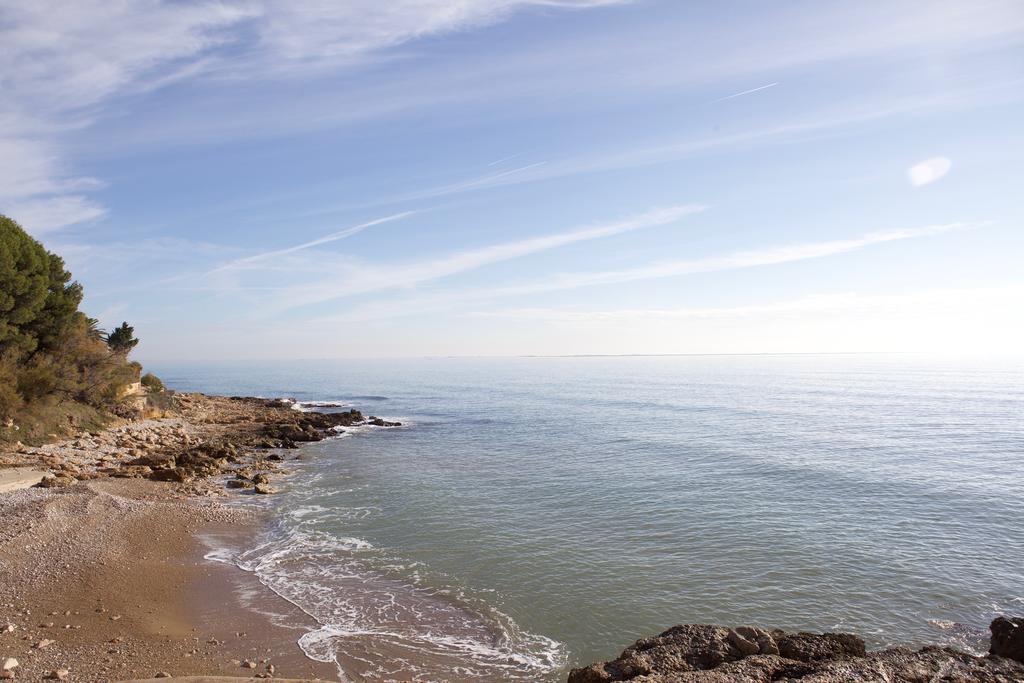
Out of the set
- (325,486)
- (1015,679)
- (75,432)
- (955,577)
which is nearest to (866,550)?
(955,577)

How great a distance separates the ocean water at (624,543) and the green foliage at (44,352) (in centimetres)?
1454

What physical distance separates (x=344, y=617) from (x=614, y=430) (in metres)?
35.0

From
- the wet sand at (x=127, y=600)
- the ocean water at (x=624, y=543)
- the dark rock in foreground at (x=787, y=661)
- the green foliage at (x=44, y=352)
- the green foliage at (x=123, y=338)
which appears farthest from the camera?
the green foliage at (x=123, y=338)

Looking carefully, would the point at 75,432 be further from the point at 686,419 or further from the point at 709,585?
the point at 686,419

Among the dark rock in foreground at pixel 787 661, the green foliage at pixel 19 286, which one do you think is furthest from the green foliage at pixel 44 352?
the dark rock in foreground at pixel 787 661

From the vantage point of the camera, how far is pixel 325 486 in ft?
91.0

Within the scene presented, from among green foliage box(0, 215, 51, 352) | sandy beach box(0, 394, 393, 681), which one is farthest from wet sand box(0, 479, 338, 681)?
green foliage box(0, 215, 51, 352)

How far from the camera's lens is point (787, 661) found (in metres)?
9.21

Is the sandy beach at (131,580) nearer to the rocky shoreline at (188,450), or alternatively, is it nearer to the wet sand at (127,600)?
the wet sand at (127,600)

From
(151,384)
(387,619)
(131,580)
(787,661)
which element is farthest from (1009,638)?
(151,384)

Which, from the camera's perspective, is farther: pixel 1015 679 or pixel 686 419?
pixel 686 419

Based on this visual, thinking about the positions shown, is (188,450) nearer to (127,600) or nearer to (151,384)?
(127,600)

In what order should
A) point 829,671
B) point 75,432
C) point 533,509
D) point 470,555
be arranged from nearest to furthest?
point 829,671, point 470,555, point 533,509, point 75,432

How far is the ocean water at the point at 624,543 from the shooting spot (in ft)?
43.3
